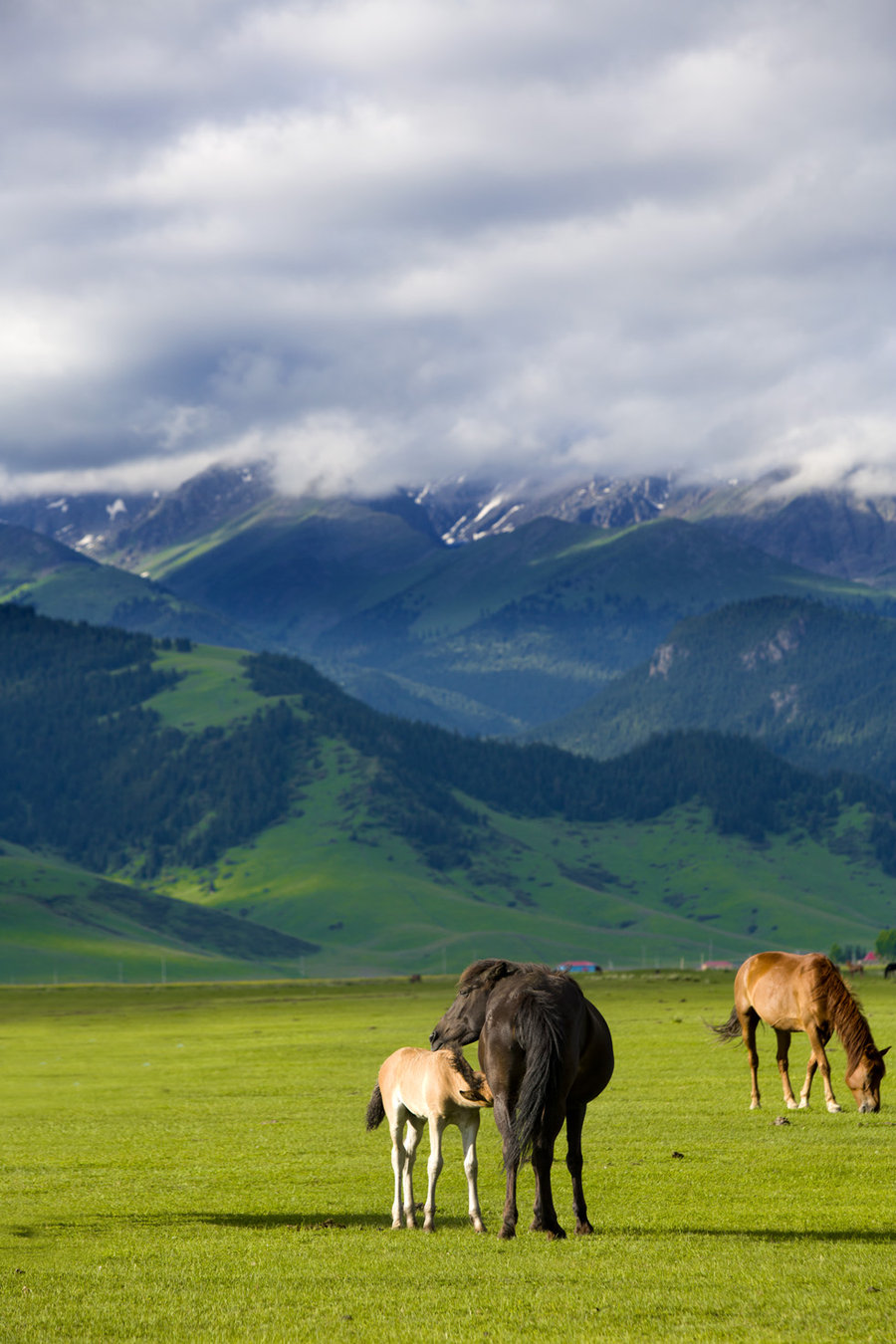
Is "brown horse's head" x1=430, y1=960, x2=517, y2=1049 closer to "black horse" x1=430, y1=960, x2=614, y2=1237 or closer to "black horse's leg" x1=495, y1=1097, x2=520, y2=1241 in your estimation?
"black horse" x1=430, y1=960, x2=614, y2=1237

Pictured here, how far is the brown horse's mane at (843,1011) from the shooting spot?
3278 centimetres

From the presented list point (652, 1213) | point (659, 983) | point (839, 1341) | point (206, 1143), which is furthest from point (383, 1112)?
point (659, 983)

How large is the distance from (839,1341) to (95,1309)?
8602 millimetres

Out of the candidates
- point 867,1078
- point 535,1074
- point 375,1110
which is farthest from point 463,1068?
point 867,1078

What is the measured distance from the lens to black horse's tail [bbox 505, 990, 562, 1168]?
20.1 m

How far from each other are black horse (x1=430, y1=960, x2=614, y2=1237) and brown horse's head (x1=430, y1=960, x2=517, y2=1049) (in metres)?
0.09

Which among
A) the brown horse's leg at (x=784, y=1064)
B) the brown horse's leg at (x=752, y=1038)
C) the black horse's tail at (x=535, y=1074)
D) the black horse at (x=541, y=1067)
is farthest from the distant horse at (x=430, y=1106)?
the brown horse's leg at (x=752, y=1038)

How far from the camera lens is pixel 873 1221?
21453 mm

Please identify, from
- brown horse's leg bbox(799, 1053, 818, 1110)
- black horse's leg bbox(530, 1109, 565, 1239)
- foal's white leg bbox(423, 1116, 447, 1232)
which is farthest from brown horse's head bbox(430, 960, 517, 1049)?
→ brown horse's leg bbox(799, 1053, 818, 1110)

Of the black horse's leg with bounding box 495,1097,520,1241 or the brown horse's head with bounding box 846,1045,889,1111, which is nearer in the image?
the black horse's leg with bounding box 495,1097,520,1241

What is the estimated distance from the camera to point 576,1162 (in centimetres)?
2094

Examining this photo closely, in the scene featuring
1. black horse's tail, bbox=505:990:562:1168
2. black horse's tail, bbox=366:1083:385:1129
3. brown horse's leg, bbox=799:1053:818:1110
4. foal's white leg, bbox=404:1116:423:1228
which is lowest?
brown horse's leg, bbox=799:1053:818:1110

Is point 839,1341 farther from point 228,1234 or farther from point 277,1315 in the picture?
point 228,1234

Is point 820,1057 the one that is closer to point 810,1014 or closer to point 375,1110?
point 810,1014
